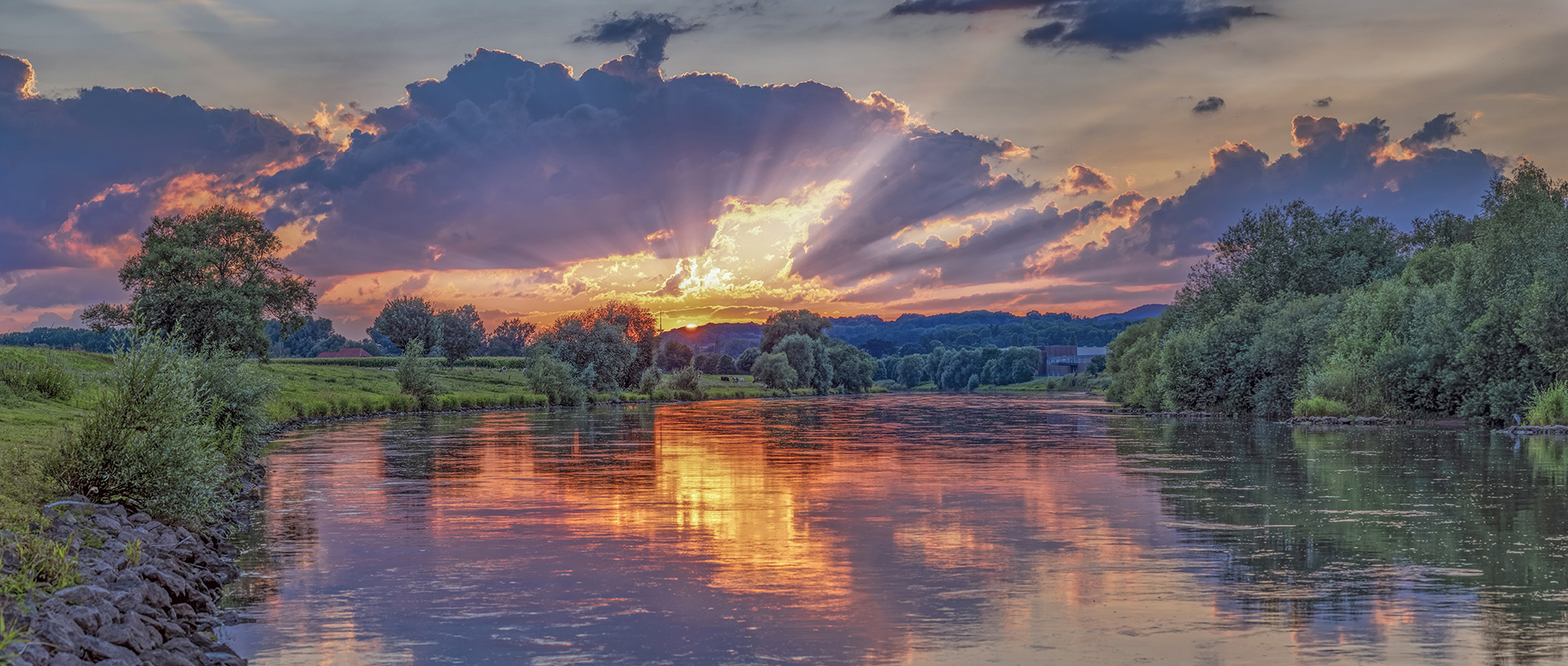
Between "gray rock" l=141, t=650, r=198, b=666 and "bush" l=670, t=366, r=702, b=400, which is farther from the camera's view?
"bush" l=670, t=366, r=702, b=400

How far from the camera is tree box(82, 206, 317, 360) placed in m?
77.1

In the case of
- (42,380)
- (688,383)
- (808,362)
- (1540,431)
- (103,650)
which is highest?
(808,362)

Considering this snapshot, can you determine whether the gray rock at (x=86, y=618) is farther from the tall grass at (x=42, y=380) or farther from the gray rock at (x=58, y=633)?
the tall grass at (x=42, y=380)

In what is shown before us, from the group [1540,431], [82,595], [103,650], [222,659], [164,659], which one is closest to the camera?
[103,650]

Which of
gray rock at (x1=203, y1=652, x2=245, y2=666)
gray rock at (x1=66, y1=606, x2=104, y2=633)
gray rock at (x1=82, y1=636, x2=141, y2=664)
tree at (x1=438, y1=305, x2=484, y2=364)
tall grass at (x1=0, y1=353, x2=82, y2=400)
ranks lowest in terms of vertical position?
gray rock at (x1=203, y1=652, x2=245, y2=666)

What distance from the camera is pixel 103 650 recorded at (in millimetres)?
11180

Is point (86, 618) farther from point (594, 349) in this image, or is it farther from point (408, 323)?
point (408, 323)

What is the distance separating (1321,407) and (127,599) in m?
70.0

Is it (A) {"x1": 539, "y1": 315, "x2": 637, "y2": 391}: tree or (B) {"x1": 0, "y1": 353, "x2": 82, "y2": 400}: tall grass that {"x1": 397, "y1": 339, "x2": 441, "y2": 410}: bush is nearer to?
(A) {"x1": 539, "y1": 315, "x2": 637, "y2": 391}: tree

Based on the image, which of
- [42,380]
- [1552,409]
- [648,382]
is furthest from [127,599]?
[648,382]

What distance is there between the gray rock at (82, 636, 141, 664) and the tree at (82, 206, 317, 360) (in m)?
67.7

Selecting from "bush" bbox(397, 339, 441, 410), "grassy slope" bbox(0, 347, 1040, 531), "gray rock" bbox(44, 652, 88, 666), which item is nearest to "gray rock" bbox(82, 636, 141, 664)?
"gray rock" bbox(44, 652, 88, 666)

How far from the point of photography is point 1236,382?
3292 inches

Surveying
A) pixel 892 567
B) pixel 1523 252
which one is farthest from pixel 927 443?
pixel 1523 252
